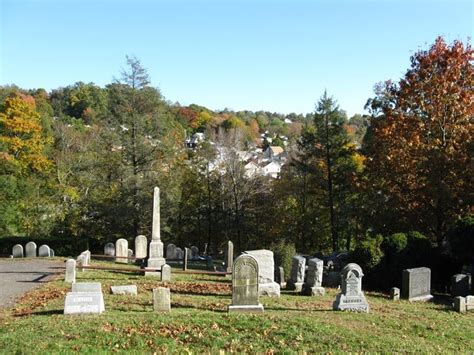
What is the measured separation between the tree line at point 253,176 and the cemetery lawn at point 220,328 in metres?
11.2

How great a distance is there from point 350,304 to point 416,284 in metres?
5.17

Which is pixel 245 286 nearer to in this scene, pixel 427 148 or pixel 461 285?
pixel 461 285

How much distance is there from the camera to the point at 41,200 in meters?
36.7

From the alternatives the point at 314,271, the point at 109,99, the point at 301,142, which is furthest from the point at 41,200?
the point at 314,271

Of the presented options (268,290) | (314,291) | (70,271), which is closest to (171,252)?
(70,271)

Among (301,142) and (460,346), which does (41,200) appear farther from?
(460,346)

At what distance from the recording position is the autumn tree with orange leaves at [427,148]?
79.3 ft

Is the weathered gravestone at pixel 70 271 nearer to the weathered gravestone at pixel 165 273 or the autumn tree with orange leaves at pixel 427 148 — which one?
the weathered gravestone at pixel 165 273

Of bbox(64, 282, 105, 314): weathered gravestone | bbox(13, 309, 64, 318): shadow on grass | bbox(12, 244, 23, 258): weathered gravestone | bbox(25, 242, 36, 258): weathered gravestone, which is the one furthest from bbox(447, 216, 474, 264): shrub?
bbox(12, 244, 23, 258): weathered gravestone

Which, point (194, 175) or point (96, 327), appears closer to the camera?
point (96, 327)

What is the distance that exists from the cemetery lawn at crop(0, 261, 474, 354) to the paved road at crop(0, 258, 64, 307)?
43.4 inches

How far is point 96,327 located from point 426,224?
771 inches

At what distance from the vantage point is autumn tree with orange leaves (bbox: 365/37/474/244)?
79.3 ft

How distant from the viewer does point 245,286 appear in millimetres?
13453
